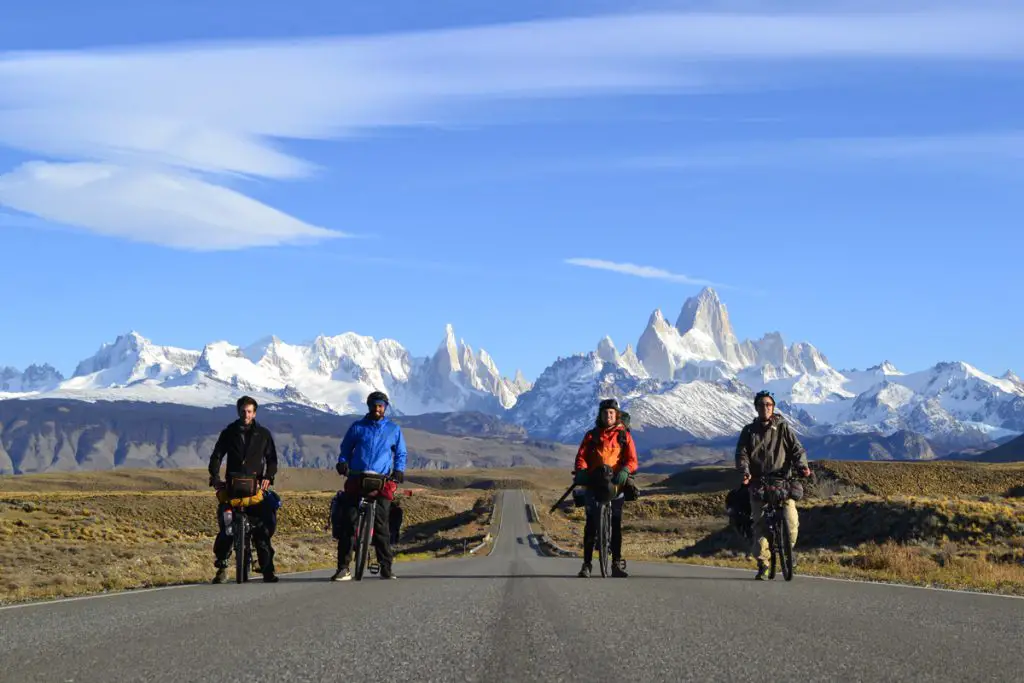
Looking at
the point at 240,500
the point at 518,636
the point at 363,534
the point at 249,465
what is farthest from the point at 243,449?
the point at 518,636

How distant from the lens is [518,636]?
959 cm

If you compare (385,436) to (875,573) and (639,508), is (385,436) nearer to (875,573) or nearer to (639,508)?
(875,573)

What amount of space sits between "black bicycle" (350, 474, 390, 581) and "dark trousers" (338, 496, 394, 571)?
0.28 ft

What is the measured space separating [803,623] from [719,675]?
10.7ft

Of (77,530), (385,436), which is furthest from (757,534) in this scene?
(77,530)

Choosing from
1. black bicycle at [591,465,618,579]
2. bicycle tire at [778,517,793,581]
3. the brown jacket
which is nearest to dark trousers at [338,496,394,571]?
black bicycle at [591,465,618,579]

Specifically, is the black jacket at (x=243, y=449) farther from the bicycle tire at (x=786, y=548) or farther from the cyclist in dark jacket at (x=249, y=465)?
the bicycle tire at (x=786, y=548)

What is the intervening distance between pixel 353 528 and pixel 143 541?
35207mm

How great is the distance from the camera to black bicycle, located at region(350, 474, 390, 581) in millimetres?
17312

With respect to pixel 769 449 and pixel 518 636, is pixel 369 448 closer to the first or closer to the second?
pixel 769 449

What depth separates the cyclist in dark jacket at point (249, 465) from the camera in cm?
1680

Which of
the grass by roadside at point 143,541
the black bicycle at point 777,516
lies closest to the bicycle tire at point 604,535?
the black bicycle at point 777,516

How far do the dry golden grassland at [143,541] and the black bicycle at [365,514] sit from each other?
1624mm

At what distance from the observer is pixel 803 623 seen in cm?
1065
